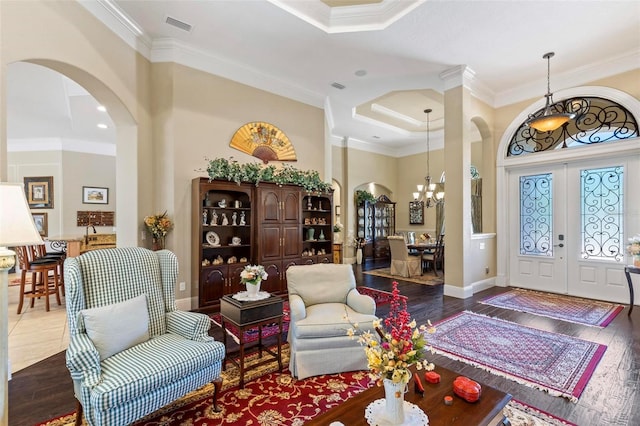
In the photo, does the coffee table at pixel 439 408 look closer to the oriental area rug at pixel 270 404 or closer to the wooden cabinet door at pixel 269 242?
the oriental area rug at pixel 270 404

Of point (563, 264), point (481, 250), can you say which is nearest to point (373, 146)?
point (481, 250)

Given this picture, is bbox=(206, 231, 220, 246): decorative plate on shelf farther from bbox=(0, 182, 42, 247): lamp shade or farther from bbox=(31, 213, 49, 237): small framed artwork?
bbox=(31, 213, 49, 237): small framed artwork

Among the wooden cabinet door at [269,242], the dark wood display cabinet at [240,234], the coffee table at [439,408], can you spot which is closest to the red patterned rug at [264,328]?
the dark wood display cabinet at [240,234]

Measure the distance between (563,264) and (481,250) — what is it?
4.61 ft

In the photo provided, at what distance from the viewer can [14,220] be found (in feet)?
5.96

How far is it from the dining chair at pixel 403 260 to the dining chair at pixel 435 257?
1.39ft

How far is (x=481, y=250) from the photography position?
5922mm

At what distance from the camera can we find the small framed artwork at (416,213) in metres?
10.3

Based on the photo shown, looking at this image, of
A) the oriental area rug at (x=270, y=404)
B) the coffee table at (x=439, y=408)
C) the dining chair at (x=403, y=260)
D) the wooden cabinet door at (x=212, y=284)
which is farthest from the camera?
the dining chair at (x=403, y=260)

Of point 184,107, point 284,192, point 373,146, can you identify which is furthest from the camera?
point 373,146

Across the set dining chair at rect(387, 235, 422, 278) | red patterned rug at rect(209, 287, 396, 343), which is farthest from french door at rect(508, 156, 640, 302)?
red patterned rug at rect(209, 287, 396, 343)

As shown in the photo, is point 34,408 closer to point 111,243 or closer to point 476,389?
point 476,389

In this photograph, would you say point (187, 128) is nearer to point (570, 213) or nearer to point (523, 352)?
point (523, 352)

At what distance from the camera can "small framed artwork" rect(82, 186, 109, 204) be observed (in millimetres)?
8641
